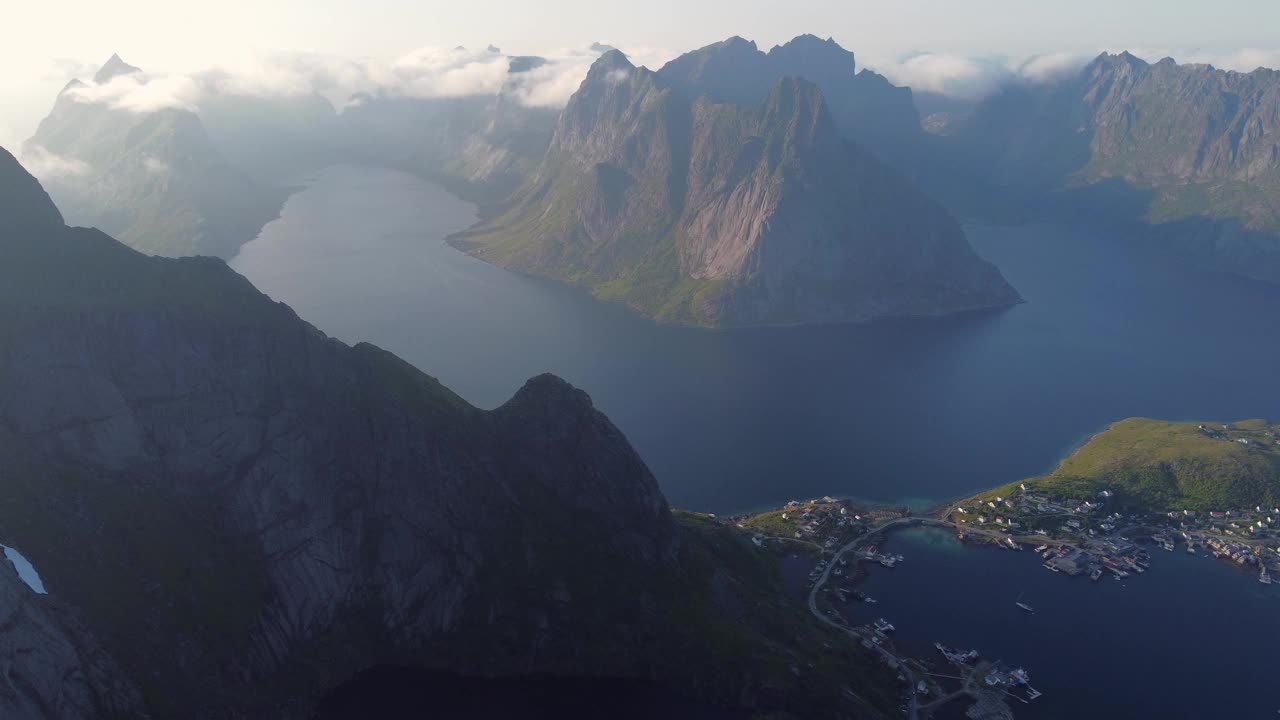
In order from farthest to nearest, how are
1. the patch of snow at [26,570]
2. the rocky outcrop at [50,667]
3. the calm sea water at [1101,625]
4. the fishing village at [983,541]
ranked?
the fishing village at [983,541], the calm sea water at [1101,625], the patch of snow at [26,570], the rocky outcrop at [50,667]

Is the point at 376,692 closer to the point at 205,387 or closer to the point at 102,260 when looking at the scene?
the point at 205,387

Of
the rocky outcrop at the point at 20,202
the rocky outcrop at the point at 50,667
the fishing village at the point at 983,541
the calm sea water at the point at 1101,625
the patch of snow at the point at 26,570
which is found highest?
the rocky outcrop at the point at 20,202

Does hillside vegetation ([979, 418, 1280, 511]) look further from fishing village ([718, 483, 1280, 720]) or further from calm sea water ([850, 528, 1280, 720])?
calm sea water ([850, 528, 1280, 720])

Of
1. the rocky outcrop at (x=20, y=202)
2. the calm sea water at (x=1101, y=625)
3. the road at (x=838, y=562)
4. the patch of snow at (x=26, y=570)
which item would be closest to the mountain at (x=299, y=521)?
the rocky outcrop at (x=20, y=202)

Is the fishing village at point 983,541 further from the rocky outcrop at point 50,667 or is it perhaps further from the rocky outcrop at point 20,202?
the rocky outcrop at point 20,202

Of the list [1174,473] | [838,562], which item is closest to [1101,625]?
[838,562]
